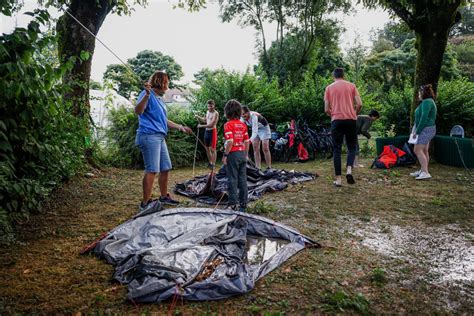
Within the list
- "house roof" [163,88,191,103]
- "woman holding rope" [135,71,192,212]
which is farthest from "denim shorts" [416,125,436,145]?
"house roof" [163,88,191,103]

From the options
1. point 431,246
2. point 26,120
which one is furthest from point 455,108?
point 26,120

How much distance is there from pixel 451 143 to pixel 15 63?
8.15 metres

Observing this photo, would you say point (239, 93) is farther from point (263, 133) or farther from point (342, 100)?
point (342, 100)

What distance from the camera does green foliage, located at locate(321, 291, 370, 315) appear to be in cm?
214

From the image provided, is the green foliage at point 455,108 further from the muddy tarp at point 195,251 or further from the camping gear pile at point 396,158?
the muddy tarp at point 195,251

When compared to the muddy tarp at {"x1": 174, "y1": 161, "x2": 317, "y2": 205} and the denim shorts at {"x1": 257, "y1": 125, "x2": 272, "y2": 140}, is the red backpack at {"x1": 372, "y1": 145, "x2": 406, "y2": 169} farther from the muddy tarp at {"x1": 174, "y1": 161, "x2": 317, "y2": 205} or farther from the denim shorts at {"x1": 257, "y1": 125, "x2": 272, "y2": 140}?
the denim shorts at {"x1": 257, "y1": 125, "x2": 272, "y2": 140}

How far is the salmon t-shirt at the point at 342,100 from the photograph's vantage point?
569 cm

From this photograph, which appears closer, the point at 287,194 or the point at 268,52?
the point at 287,194

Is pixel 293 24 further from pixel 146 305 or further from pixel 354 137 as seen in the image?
pixel 146 305

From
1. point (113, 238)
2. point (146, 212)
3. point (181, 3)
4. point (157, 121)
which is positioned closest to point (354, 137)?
point (157, 121)

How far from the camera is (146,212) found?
145 inches

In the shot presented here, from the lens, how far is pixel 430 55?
24.3ft

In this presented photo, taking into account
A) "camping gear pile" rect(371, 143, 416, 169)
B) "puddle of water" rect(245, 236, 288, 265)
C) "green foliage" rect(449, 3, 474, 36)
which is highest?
"green foliage" rect(449, 3, 474, 36)

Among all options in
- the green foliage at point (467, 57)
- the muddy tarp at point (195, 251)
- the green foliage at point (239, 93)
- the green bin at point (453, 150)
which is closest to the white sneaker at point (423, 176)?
the green bin at point (453, 150)
